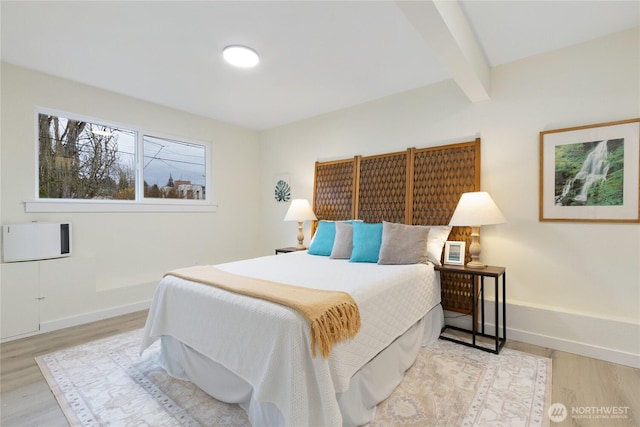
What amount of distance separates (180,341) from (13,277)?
197 centimetres

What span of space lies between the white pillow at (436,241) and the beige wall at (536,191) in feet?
1.32

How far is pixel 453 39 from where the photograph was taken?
1860mm

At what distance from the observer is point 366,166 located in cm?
367

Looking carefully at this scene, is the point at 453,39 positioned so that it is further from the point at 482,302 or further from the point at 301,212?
the point at 301,212

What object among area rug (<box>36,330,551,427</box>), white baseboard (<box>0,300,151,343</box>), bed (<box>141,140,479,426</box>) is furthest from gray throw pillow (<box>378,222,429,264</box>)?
white baseboard (<box>0,300,151,343</box>)

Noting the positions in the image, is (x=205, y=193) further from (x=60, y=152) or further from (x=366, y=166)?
(x=366, y=166)

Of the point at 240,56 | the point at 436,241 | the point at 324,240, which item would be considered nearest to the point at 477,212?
the point at 436,241

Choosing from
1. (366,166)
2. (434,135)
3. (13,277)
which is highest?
(434,135)

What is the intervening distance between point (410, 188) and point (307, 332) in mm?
2334

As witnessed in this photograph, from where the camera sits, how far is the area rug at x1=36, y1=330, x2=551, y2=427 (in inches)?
65.3

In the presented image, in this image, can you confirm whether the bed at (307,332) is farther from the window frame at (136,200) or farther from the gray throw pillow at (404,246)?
the window frame at (136,200)

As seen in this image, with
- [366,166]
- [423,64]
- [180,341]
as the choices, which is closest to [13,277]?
[180,341]

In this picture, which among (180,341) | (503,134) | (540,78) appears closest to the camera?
(180,341)

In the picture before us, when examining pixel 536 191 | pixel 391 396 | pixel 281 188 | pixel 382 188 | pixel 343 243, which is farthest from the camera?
pixel 281 188
